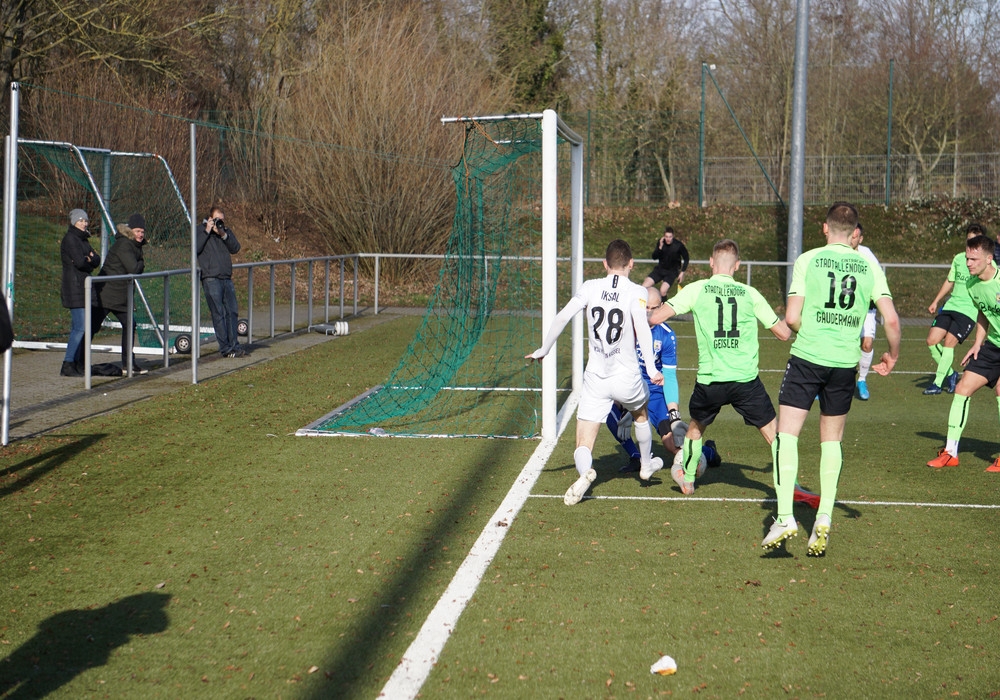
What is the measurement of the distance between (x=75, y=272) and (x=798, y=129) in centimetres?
1331

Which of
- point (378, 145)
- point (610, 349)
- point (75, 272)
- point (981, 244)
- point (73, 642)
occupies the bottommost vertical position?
point (73, 642)

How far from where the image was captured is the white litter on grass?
414 cm

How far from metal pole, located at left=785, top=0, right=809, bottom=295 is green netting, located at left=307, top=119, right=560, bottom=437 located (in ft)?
18.6

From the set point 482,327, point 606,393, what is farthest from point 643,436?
point 482,327

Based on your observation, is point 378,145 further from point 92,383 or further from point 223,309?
point 92,383

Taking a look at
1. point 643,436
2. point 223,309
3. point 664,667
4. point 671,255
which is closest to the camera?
point 664,667

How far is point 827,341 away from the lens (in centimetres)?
571

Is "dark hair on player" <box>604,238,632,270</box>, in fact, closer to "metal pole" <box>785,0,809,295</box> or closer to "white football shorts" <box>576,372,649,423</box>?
"white football shorts" <box>576,372,649,423</box>

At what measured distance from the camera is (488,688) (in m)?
4.00

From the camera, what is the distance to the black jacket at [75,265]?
11.9 meters

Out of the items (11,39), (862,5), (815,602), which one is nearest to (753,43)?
(862,5)

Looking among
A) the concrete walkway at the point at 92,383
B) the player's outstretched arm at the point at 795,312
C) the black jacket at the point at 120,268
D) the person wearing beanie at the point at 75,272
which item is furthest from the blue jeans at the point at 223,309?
the player's outstretched arm at the point at 795,312

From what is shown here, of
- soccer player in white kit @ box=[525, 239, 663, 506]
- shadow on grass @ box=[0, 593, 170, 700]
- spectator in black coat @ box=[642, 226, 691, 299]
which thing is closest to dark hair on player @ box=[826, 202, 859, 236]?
soccer player in white kit @ box=[525, 239, 663, 506]

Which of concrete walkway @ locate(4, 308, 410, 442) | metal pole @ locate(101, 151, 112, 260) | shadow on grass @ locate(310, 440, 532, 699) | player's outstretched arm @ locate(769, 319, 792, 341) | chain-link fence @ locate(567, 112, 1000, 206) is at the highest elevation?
chain-link fence @ locate(567, 112, 1000, 206)
